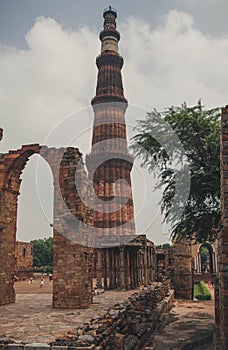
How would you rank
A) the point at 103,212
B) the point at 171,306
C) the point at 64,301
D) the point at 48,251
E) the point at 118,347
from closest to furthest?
the point at 118,347 < the point at 64,301 < the point at 171,306 < the point at 103,212 < the point at 48,251

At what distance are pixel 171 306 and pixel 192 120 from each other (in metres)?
9.53

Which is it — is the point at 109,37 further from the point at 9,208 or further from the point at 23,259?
the point at 9,208

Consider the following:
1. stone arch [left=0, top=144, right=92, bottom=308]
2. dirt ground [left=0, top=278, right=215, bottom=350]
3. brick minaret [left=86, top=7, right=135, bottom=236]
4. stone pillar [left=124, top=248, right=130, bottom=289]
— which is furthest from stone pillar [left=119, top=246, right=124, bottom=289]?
brick minaret [left=86, top=7, right=135, bottom=236]

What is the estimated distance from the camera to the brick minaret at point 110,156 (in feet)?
94.5

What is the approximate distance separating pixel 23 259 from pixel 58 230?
19.4 meters

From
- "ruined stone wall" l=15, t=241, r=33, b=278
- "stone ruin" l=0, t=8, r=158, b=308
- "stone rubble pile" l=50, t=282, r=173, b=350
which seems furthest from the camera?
"ruined stone wall" l=15, t=241, r=33, b=278

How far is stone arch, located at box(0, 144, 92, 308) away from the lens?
10.7m

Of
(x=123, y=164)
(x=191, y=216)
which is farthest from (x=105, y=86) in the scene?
(x=191, y=216)

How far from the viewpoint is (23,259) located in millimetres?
29000

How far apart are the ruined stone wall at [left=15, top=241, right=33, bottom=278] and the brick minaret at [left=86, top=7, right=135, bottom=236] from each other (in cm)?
620

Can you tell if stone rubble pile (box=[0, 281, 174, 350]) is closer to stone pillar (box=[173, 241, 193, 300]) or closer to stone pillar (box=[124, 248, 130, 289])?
stone pillar (box=[124, 248, 130, 289])

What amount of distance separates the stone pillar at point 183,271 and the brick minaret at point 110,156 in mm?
7664

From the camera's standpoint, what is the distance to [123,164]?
2980 centimetres

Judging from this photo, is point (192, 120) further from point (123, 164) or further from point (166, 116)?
point (123, 164)
